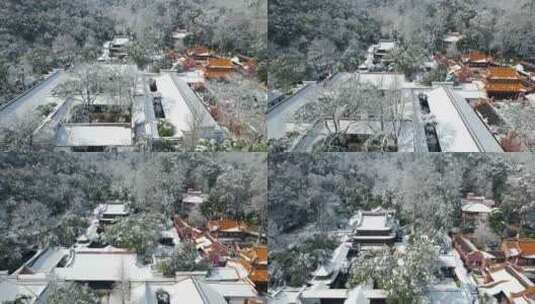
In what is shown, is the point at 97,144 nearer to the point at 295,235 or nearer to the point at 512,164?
the point at 295,235

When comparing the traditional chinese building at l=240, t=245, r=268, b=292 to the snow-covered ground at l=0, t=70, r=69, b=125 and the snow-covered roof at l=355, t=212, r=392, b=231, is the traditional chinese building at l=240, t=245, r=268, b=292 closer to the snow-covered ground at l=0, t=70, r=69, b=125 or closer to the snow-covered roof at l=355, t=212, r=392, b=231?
the snow-covered roof at l=355, t=212, r=392, b=231

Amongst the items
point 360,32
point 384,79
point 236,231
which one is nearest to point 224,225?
point 236,231

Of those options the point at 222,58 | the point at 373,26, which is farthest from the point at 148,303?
the point at 373,26

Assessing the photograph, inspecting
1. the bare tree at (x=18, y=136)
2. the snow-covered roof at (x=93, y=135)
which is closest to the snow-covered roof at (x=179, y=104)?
the snow-covered roof at (x=93, y=135)

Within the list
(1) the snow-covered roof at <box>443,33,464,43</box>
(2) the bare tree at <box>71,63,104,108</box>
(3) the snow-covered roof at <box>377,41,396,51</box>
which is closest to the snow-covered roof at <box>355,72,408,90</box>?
(3) the snow-covered roof at <box>377,41,396,51</box>

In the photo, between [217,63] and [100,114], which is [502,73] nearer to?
[217,63]
